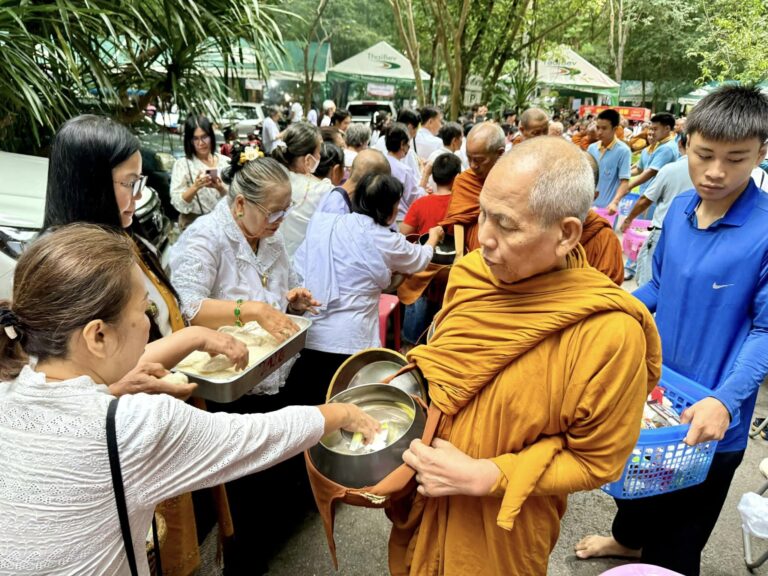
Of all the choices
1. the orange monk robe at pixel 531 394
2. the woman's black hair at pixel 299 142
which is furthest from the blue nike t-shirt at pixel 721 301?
the woman's black hair at pixel 299 142

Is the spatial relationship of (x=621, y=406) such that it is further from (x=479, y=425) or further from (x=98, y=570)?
(x=98, y=570)

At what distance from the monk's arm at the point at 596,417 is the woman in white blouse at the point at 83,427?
70cm

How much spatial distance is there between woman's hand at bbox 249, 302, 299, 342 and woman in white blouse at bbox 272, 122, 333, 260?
1.63 metres

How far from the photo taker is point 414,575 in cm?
150

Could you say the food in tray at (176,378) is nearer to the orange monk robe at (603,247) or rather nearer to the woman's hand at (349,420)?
the woman's hand at (349,420)

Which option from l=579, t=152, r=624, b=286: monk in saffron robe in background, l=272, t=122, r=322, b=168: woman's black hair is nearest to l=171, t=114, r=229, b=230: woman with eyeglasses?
l=272, t=122, r=322, b=168: woman's black hair

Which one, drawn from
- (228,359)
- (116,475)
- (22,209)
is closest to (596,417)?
(116,475)

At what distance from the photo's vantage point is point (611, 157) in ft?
19.8

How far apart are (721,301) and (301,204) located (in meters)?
2.79

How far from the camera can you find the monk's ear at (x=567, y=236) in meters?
1.17

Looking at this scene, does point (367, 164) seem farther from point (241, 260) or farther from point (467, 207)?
point (241, 260)

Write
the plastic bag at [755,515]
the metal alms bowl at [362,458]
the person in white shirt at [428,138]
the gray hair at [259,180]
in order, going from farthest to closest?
the person in white shirt at [428,138], the gray hair at [259,180], the plastic bag at [755,515], the metal alms bowl at [362,458]

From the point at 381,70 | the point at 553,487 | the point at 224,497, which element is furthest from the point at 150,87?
the point at 381,70

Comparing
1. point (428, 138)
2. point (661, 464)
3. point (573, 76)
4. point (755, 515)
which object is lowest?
point (755, 515)
